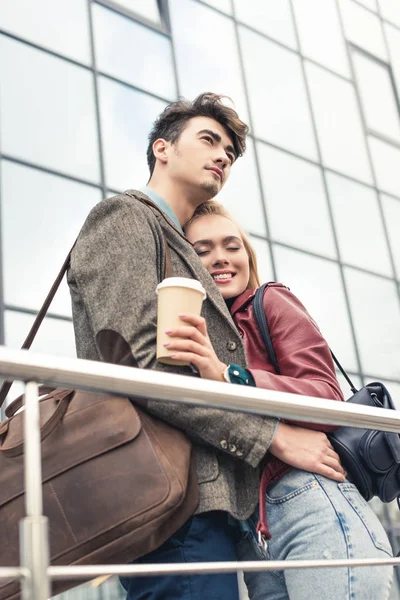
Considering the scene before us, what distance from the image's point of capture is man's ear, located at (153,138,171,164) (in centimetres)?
255

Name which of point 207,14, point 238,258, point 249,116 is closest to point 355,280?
point 249,116

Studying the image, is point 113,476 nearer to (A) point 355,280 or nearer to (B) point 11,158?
(B) point 11,158

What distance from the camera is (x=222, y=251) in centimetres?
246

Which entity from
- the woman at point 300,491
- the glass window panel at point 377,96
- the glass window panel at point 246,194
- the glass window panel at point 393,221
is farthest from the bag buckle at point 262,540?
the glass window panel at point 377,96

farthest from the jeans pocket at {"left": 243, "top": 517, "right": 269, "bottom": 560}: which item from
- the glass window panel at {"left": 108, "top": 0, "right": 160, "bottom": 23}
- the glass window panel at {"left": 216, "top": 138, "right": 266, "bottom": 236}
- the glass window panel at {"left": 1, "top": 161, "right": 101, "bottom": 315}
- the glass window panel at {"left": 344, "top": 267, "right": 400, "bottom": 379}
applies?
the glass window panel at {"left": 344, "top": 267, "right": 400, "bottom": 379}

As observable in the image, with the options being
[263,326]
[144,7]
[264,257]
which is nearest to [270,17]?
[144,7]

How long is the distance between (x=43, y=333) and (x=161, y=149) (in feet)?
16.5

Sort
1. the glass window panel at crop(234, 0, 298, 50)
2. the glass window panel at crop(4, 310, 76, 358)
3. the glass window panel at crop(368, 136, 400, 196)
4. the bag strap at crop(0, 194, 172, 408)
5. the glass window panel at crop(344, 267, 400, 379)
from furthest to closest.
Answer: the glass window panel at crop(368, 136, 400, 196), the glass window panel at crop(234, 0, 298, 50), the glass window panel at crop(344, 267, 400, 379), the glass window panel at crop(4, 310, 76, 358), the bag strap at crop(0, 194, 172, 408)

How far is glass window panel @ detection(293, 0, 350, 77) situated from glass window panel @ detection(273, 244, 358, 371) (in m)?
3.30

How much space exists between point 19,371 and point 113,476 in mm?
442

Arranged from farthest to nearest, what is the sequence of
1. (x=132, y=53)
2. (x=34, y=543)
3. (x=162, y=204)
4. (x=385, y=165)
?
(x=385, y=165) < (x=132, y=53) < (x=162, y=204) < (x=34, y=543)

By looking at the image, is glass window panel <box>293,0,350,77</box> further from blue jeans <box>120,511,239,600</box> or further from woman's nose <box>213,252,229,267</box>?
blue jeans <box>120,511,239,600</box>

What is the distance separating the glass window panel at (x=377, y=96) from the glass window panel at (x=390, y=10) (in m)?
0.96

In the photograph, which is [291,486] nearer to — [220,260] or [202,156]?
[220,260]
